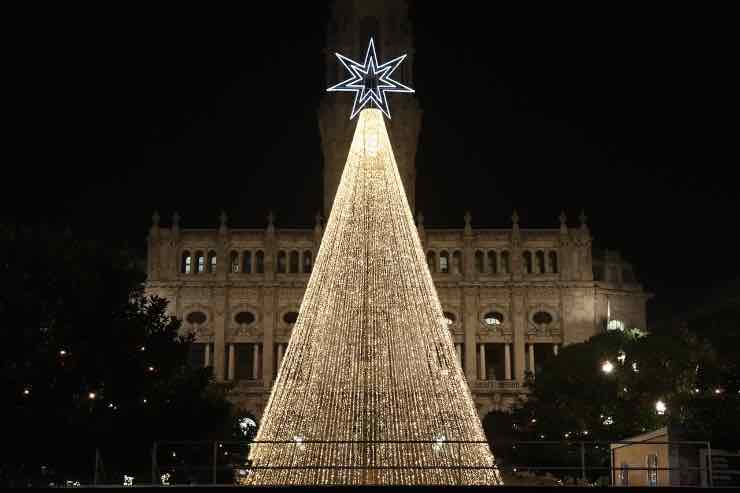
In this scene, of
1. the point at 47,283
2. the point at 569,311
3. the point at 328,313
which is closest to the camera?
the point at 328,313

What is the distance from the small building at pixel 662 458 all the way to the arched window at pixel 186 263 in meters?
55.8

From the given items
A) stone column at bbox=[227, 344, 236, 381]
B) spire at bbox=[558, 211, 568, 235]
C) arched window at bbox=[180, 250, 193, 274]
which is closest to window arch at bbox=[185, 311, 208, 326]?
stone column at bbox=[227, 344, 236, 381]

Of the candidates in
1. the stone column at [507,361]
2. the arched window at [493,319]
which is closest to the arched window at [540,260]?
the arched window at [493,319]

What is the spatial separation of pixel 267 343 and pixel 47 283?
5433 cm

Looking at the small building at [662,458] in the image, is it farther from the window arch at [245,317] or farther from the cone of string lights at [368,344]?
the window arch at [245,317]

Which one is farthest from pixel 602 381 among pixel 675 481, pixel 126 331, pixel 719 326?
pixel 126 331

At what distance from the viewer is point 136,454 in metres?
31.0

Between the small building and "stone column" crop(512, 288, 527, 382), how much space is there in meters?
45.9

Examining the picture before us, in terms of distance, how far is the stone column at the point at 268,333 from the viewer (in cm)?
8512

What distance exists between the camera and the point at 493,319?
286 ft

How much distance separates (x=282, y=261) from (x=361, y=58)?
19.1 meters

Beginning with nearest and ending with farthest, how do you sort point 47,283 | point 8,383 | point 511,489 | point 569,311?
point 511,489
point 8,383
point 47,283
point 569,311

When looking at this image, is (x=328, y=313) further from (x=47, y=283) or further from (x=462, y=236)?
(x=462, y=236)

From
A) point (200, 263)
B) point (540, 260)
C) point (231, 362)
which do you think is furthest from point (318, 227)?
point (540, 260)
